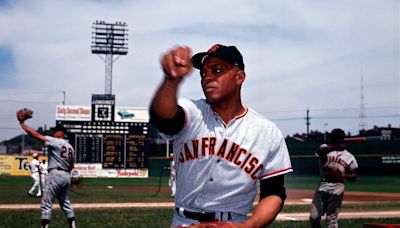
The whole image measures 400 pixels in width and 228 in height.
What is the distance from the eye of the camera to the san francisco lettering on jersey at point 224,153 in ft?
10.6

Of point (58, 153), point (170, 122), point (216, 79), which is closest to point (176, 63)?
point (170, 122)

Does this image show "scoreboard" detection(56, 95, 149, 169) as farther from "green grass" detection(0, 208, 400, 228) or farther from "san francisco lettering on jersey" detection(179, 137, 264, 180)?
"san francisco lettering on jersey" detection(179, 137, 264, 180)

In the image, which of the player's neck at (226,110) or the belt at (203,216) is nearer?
the belt at (203,216)

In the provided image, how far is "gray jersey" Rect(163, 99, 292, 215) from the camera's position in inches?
127

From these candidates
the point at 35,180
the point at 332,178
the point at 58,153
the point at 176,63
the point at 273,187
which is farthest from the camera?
the point at 35,180

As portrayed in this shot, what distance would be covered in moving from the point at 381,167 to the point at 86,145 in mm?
22400

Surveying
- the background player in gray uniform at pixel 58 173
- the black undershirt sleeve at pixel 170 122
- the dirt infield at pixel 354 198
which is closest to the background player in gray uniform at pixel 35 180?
the dirt infield at pixel 354 198

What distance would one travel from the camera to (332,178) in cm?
980

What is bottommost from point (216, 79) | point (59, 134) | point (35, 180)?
point (35, 180)

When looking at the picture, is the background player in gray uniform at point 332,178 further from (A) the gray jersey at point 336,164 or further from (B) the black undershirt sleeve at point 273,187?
(B) the black undershirt sleeve at point 273,187

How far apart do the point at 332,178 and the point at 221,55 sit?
7.18 m

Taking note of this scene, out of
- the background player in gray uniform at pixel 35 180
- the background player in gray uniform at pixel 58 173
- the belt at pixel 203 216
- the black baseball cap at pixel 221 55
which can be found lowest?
the background player in gray uniform at pixel 35 180

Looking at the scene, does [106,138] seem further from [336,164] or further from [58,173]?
[336,164]

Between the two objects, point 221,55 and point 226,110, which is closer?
point 221,55
